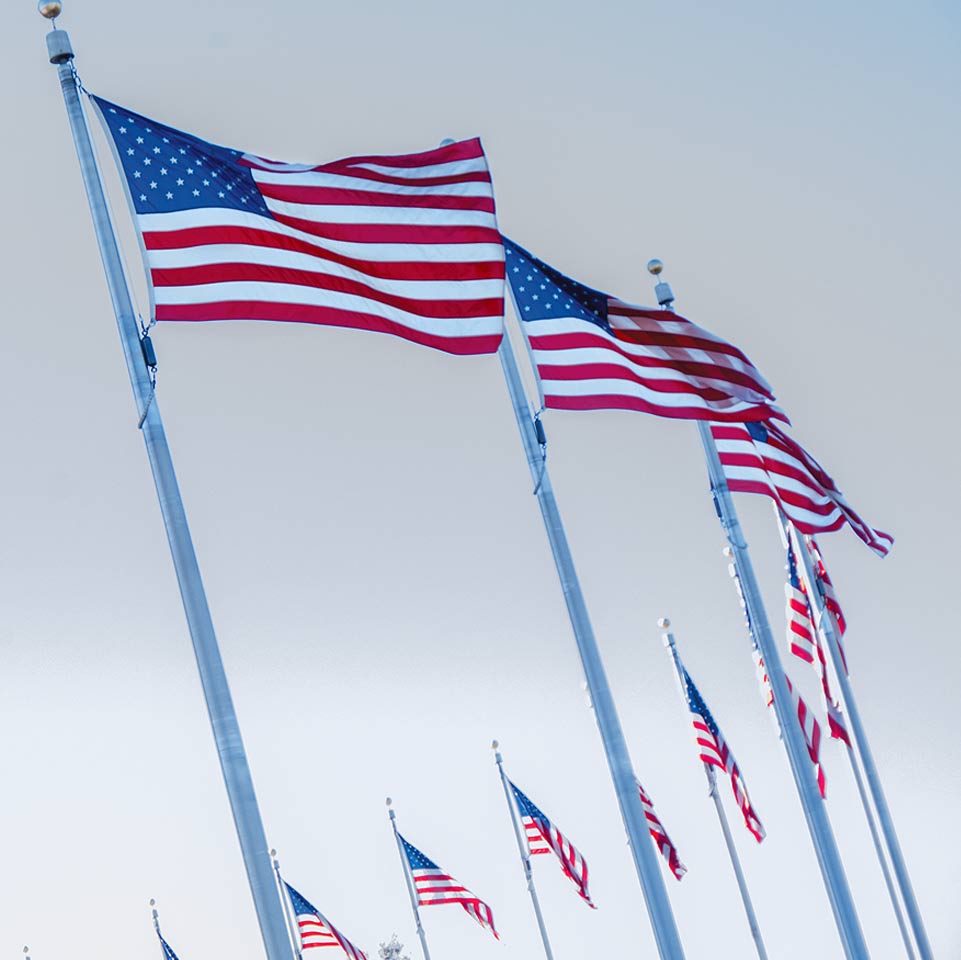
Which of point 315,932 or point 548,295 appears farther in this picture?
point 315,932

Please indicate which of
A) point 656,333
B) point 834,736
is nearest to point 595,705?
point 656,333

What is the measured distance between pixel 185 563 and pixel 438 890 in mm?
30098

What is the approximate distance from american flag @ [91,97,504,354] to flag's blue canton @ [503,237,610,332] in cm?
212

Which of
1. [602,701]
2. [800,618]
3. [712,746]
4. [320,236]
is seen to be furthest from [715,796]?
[320,236]

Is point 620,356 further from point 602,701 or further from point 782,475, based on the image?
point 782,475

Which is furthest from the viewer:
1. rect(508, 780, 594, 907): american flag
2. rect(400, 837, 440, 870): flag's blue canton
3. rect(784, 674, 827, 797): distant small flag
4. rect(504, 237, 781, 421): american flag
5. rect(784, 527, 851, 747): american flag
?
rect(400, 837, 440, 870): flag's blue canton

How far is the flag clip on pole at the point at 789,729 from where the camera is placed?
22891 mm

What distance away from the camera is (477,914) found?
141 ft

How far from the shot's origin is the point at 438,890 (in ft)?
139

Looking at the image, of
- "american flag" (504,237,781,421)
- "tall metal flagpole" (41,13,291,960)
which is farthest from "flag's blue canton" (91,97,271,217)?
"american flag" (504,237,781,421)

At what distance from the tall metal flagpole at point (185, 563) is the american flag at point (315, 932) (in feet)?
91.8

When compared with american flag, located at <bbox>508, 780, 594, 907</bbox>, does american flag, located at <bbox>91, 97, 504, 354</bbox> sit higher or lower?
higher

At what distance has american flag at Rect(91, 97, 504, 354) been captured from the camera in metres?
14.4

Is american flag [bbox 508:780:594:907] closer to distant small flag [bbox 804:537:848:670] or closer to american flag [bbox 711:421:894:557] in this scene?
distant small flag [bbox 804:537:848:670]
